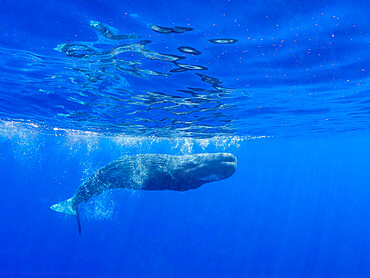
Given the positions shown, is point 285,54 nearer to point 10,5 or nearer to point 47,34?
point 47,34

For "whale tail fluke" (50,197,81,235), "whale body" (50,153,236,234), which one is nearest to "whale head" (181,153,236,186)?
"whale body" (50,153,236,234)

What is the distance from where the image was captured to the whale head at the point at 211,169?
10547mm

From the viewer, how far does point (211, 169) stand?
10.6 meters

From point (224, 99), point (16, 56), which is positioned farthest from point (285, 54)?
point (16, 56)

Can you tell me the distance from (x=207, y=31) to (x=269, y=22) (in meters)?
1.78

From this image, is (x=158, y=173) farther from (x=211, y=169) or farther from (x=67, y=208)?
(x=67, y=208)

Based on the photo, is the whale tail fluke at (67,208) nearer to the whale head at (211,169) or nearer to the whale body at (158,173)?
the whale body at (158,173)

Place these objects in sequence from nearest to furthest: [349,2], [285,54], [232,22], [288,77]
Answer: [349,2], [232,22], [285,54], [288,77]

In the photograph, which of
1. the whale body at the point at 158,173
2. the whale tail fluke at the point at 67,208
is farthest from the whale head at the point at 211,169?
the whale tail fluke at the point at 67,208

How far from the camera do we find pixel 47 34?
8289 mm

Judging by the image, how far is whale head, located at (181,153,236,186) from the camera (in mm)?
10547

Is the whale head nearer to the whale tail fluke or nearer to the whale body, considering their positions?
the whale body

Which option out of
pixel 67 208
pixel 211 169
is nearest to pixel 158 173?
pixel 211 169

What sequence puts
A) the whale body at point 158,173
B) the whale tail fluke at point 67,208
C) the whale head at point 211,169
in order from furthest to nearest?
the whale tail fluke at point 67,208, the whale body at point 158,173, the whale head at point 211,169
